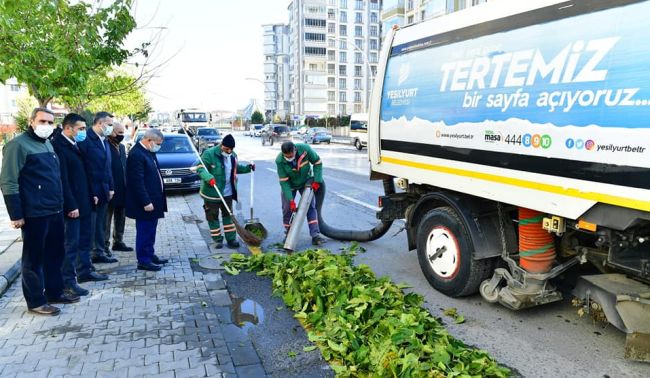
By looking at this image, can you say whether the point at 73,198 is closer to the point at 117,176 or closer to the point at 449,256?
the point at 117,176

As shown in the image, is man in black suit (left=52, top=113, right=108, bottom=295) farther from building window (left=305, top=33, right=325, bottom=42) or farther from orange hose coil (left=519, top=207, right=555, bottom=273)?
building window (left=305, top=33, right=325, bottom=42)

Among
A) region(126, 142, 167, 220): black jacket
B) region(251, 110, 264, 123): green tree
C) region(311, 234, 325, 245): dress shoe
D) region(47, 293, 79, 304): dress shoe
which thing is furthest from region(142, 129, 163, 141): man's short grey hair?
region(251, 110, 264, 123): green tree

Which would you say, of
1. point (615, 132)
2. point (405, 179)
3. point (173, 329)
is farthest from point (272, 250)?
point (615, 132)

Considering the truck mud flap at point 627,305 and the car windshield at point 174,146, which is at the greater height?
the car windshield at point 174,146

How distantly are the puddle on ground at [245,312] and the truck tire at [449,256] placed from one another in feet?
6.25

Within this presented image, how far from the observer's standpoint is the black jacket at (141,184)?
5.98 m

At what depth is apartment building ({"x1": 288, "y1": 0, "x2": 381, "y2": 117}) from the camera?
9981cm

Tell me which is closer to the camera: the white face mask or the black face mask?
the white face mask

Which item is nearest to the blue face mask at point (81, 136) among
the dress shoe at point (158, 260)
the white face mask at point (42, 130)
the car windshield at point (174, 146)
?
the white face mask at point (42, 130)

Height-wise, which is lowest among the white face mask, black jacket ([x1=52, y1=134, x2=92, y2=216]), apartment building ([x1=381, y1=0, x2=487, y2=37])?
black jacket ([x1=52, y1=134, x2=92, y2=216])

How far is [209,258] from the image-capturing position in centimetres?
673

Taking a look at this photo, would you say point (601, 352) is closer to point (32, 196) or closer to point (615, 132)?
point (615, 132)

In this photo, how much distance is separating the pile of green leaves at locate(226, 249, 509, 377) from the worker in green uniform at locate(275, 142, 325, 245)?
1.75 metres

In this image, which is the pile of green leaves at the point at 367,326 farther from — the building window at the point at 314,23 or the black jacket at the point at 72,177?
the building window at the point at 314,23
